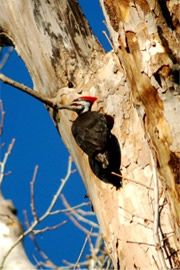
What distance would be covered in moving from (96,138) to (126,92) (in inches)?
11.5

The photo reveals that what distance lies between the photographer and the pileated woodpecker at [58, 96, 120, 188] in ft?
9.91

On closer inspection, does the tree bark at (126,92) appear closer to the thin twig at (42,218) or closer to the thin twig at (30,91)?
the thin twig at (30,91)

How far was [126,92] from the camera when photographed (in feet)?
10.3

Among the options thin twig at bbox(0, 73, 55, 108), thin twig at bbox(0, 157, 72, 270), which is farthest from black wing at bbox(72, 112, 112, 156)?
thin twig at bbox(0, 157, 72, 270)

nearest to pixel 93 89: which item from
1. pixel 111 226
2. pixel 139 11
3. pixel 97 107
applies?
pixel 97 107

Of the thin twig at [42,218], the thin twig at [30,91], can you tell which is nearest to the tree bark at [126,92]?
the thin twig at [30,91]

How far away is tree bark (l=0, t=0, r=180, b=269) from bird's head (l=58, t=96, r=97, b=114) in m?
0.06

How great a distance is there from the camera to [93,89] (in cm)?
324

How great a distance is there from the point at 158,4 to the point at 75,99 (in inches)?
43.0

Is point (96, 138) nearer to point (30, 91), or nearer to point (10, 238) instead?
point (30, 91)

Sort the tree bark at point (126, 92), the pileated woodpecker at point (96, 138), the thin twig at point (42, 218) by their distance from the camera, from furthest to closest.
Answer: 1. the thin twig at point (42, 218)
2. the pileated woodpecker at point (96, 138)
3. the tree bark at point (126, 92)

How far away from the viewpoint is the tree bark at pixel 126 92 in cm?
214

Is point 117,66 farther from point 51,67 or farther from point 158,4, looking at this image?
point 158,4

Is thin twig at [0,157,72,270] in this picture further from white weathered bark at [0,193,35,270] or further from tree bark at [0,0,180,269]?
tree bark at [0,0,180,269]
